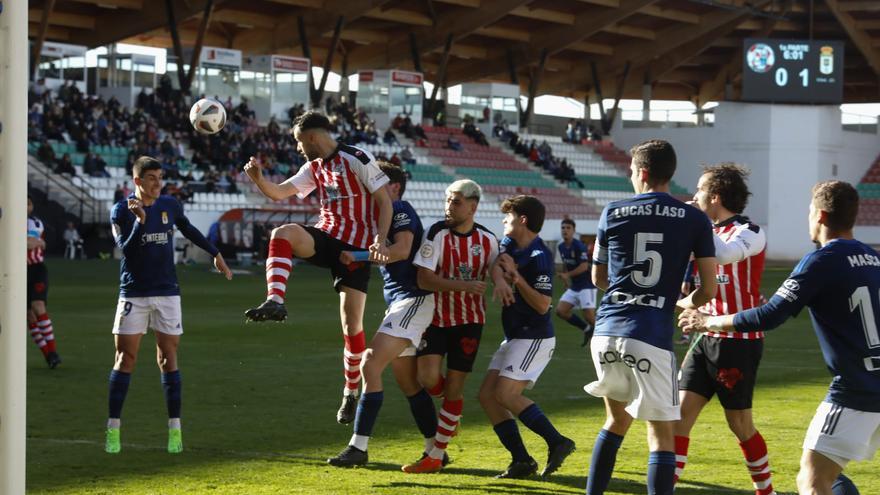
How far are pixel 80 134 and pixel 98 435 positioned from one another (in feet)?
110

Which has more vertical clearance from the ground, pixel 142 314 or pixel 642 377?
pixel 642 377

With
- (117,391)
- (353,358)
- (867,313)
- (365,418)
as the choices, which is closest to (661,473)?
(867,313)

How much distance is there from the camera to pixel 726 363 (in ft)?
23.2

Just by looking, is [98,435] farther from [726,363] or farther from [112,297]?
[112,297]

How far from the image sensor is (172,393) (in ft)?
28.5

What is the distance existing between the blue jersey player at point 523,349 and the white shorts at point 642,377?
178 cm

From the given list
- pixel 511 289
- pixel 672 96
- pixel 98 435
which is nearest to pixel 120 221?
pixel 98 435

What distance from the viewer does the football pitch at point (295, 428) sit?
7.64m

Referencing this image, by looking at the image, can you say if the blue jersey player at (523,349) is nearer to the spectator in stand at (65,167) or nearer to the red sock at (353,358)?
the red sock at (353,358)

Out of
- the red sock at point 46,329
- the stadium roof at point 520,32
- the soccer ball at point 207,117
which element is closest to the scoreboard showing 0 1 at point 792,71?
the stadium roof at point 520,32

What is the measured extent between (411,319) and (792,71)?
5476cm

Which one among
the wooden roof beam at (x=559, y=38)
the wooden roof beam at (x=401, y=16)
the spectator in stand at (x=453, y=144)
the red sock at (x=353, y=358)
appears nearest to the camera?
the red sock at (x=353, y=358)

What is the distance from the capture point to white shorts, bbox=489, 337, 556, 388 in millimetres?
7875

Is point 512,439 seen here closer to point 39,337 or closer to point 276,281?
point 276,281
